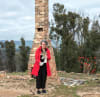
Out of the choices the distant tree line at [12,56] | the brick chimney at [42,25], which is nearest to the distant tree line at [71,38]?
the distant tree line at [12,56]

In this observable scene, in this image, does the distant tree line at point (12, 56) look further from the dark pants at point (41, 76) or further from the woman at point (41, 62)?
the woman at point (41, 62)

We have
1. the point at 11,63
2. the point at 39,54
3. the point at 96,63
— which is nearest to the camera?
the point at 39,54

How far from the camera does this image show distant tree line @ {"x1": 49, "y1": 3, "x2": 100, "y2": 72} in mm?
20281

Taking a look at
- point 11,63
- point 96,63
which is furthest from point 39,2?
point 11,63

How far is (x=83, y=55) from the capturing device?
825 inches

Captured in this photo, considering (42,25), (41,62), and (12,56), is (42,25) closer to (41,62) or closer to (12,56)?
(41,62)

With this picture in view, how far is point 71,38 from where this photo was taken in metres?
21.4

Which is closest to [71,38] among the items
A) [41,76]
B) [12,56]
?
[12,56]

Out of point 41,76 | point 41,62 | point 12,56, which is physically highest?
point 41,62

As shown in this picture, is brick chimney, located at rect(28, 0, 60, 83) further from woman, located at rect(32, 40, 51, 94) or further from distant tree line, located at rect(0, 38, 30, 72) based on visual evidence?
distant tree line, located at rect(0, 38, 30, 72)

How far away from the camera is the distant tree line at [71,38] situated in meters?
20.3

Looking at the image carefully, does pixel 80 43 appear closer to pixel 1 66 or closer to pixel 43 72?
pixel 1 66

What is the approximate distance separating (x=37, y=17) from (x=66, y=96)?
440cm

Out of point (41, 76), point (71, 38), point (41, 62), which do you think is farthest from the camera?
point (71, 38)
